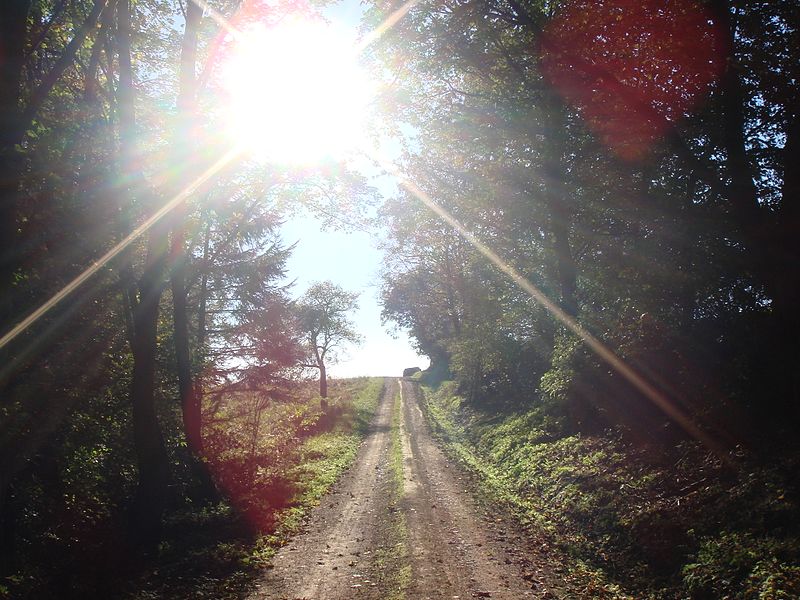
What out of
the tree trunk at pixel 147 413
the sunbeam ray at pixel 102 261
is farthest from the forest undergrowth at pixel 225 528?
the sunbeam ray at pixel 102 261

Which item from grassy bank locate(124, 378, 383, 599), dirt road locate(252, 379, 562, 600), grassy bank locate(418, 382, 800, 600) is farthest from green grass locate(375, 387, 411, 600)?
grassy bank locate(418, 382, 800, 600)

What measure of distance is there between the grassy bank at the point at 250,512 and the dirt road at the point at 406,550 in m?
0.62

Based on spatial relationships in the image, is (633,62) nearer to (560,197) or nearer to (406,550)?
(560,197)

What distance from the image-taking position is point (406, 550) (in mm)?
10531

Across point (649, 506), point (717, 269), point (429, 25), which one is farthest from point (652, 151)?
point (649, 506)

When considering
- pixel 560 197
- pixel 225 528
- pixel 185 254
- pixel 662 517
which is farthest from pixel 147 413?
pixel 560 197

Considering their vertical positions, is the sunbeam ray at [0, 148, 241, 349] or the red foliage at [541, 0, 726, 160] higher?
the red foliage at [541, 0, 726, 160]

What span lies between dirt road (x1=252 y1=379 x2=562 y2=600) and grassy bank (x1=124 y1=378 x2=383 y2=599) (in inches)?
24.5

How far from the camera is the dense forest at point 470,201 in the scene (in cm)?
906

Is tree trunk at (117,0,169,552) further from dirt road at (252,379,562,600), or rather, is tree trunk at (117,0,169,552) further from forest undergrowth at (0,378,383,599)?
dirt road at (252,379,562,600)

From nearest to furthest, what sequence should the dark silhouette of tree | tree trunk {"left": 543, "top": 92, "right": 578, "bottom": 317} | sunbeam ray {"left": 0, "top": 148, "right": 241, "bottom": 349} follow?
sunbeam ray {"left": 0, "top": 148, "right": 241, "bottom": 349} → tree trunk {"left": 543, "top": 92, "right": 578, "bottom": 317} → the dark silhouette of tree

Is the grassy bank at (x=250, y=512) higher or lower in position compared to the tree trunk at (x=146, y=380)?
lower

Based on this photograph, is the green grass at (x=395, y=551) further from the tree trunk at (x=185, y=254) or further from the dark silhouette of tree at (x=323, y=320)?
the dark silhouette of tree at (x=323, y=320)

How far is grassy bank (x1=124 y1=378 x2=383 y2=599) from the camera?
9.44 metres
